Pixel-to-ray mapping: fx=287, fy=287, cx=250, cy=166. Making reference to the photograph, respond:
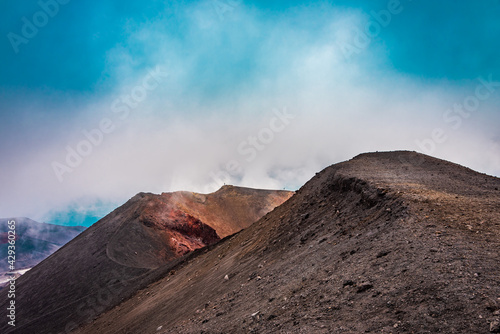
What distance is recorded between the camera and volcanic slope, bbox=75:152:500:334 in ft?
13.7

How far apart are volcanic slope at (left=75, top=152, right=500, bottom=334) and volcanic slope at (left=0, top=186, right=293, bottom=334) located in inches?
627

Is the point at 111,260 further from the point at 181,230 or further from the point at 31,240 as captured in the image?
the point at 31,240

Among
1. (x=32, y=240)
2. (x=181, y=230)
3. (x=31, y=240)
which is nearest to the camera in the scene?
(x=181, y=230)

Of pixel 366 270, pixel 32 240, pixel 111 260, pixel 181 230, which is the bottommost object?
pixel 366 270

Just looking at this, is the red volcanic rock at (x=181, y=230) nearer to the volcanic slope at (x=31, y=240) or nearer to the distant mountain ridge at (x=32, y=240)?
the volcanic slope at (x=31, y=240)

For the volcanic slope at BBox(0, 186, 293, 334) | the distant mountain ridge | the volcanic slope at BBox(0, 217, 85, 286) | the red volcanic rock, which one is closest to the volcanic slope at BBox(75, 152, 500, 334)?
the volcanic slope at BBox(0, 186, 293, 334)

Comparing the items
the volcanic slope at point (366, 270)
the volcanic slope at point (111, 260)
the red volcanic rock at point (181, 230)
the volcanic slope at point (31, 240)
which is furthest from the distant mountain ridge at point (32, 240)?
the volcanic slope at point (366, 270)

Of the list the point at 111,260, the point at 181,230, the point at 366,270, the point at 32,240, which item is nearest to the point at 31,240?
the point at 32,240

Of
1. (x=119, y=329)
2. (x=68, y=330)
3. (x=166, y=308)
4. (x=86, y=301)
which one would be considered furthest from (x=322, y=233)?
(x=86, y=301)

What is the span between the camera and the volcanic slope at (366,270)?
4.17m

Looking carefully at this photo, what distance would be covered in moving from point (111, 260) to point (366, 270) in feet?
110

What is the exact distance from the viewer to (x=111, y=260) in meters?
32.7

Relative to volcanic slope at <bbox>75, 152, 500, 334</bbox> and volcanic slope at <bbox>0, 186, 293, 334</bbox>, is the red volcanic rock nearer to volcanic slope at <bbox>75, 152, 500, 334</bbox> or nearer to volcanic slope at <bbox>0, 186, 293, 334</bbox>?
volcanic slope at <bbox>0, 186, 293, 334</bbox>

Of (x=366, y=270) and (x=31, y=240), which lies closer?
(x=366, y=270)
